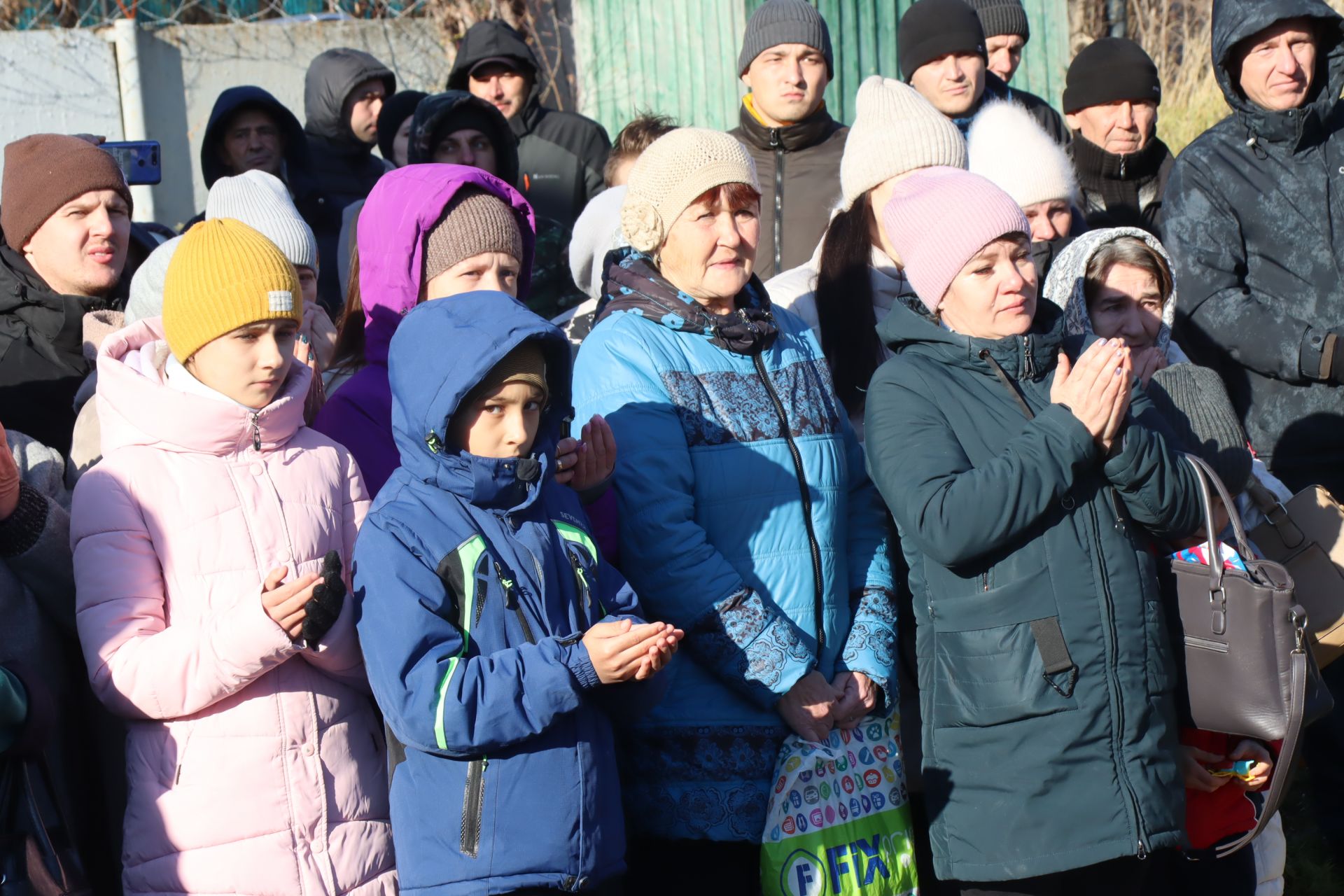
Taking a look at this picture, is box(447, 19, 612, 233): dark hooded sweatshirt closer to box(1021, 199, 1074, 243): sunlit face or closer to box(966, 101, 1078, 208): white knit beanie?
box(966, 101, 1078, 208): white knit beanie

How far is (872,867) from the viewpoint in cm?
317

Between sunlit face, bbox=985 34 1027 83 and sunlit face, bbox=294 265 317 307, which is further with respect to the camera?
sunlit face, bbox=985 34 1027 83

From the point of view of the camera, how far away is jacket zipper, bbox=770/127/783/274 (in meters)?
5.09

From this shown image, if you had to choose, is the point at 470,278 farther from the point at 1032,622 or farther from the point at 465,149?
the point at 465,149

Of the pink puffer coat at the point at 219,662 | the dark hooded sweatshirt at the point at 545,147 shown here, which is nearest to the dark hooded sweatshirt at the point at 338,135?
the dark hooded sweatshirt at the point at 545,147

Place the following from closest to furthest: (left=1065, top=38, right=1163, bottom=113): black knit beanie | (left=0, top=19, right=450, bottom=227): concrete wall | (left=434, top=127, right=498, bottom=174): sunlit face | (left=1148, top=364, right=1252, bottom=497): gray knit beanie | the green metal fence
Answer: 1. (left=1148, top=364, right=1252, bottom=497): gray knit beanie
2. (left=434, top=127, right=498, bottom=174): sunlit face
3. (left=1065, top=38, right=1163, bottom=113): black knit beanie
4. (left=0, top=19, right=450, bottom=227): concrete wall
5. the green metal fence

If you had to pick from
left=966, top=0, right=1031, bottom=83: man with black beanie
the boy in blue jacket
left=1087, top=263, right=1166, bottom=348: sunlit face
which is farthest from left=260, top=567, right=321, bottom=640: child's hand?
left=966, top=0, right=1031, bottom=83: man with black beanie

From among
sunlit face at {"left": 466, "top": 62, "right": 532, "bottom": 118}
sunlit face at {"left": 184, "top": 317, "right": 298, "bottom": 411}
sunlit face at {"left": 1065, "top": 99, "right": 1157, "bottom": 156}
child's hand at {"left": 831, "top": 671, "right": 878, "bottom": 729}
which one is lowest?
child's hand at {"left": 831, "top": 671, "right": 878, "bottom": 729}

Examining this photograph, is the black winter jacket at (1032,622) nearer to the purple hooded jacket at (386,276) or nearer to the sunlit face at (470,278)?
the sunlit face at (470,278)

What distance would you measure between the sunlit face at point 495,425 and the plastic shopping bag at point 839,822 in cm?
98

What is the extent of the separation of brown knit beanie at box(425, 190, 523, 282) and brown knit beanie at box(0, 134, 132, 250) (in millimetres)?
1139

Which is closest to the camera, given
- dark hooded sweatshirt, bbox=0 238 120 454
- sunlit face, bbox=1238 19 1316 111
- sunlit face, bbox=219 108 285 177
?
dark hooded sweatshirt, bbox=0 238 120 454

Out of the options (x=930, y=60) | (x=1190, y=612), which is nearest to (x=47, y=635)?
(x=1190, y=612)

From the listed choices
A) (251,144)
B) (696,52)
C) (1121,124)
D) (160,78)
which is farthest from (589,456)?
(696,52)
